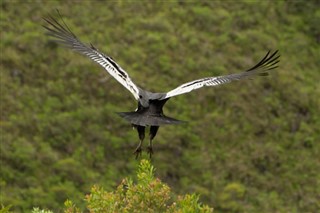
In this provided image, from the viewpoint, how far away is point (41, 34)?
20.9 meters

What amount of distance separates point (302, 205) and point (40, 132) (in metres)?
7.31

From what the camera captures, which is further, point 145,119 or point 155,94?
point 155,94

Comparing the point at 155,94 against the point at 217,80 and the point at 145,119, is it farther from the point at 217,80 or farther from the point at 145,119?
the point at 217,80

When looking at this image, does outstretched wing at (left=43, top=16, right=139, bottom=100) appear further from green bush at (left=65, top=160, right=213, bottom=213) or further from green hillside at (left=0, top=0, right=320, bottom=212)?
green hillside at (left=0, top=0, right=320, bottom=212)

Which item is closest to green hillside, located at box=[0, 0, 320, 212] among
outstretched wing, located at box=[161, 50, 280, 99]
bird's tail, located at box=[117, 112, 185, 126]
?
bird's tail, located at box=[117, 112, 185, 126]

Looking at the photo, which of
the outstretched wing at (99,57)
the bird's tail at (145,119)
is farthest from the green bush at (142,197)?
the outstretched wing at (99,57)

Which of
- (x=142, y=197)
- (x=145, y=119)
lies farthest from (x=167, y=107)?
(x=142, y=197)

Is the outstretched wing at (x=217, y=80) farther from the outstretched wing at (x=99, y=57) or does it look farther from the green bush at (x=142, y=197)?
the green bush at (x=142, y=197)

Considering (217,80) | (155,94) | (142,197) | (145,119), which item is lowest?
(142,197)

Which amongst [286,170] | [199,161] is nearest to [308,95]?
[286,170]

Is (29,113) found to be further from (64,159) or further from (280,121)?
(280,121)

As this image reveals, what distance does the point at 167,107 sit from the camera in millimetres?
20328

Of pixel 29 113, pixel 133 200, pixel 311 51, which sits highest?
pixel 311 51

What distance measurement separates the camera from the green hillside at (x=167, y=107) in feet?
59.5
